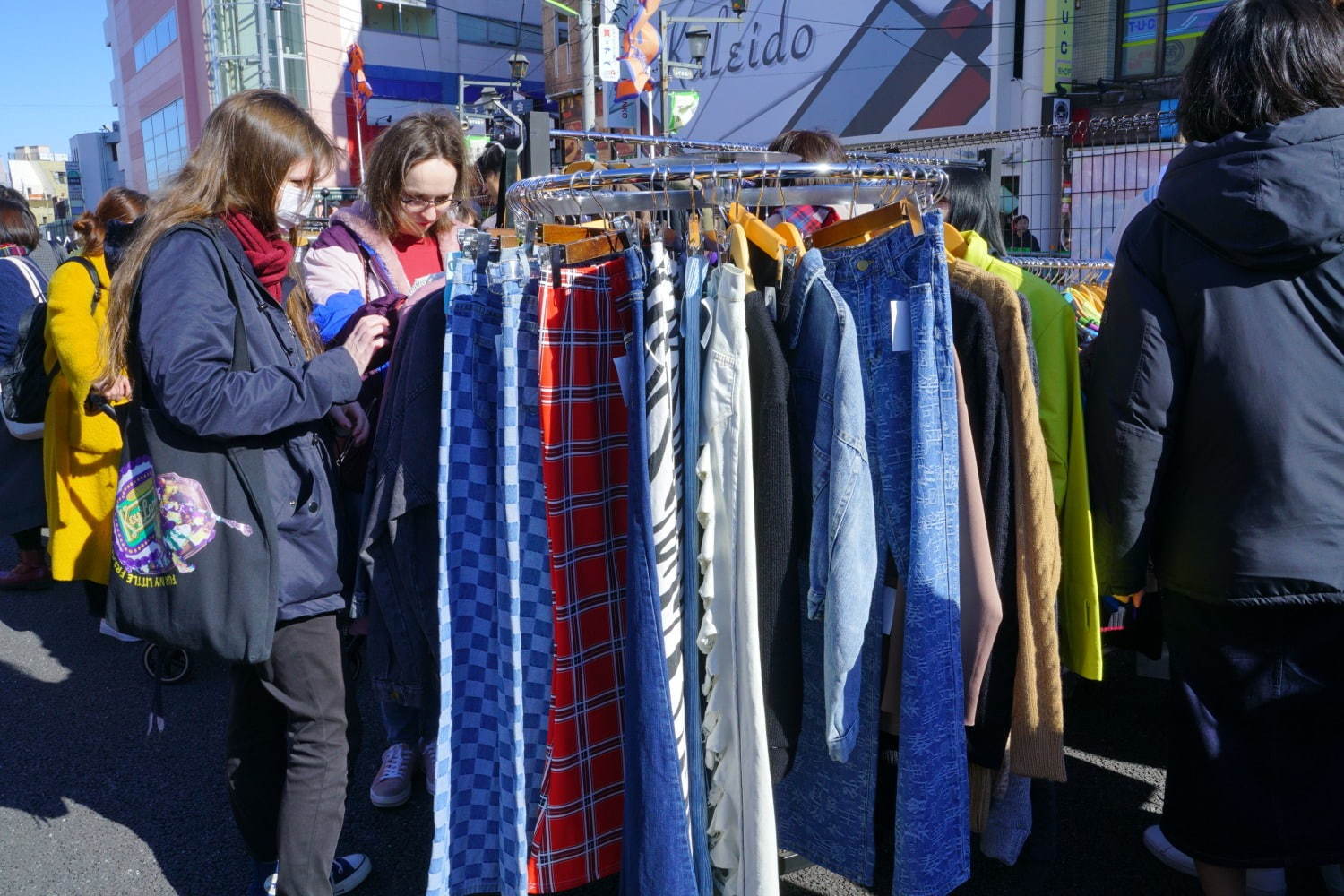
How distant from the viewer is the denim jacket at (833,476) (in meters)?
1.69

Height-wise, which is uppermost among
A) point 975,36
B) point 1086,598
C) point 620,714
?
point 975,36

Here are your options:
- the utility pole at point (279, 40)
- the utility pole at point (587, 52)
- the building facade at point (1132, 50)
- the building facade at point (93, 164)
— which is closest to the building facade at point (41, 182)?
the building facade at point (93, 164)

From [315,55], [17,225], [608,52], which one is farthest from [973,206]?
[315,55]

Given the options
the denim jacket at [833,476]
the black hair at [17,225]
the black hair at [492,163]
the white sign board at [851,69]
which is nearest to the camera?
the denim jacket at [833,476]

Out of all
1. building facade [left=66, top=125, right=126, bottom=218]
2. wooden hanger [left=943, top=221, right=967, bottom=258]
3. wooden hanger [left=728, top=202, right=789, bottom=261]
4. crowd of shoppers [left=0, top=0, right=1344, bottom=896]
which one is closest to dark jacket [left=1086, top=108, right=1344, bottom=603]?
crowd of shoppers [left=0, top=0, right=1344, bottom=896]

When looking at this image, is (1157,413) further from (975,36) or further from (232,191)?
Answer: (975,36)

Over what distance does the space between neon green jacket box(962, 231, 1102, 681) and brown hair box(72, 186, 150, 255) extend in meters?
3.68

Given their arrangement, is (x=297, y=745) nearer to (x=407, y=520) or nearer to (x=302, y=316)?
(x=407, y=520)

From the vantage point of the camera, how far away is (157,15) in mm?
35750

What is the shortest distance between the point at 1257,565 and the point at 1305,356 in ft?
1.33

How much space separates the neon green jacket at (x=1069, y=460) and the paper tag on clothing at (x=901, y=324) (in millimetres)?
404

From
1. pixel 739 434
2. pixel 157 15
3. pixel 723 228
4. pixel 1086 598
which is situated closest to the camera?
pixel 739 434

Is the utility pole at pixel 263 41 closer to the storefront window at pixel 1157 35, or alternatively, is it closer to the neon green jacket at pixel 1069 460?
the storefront window at pixel 1157 35

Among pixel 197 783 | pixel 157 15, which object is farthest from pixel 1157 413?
pixel 157 15
